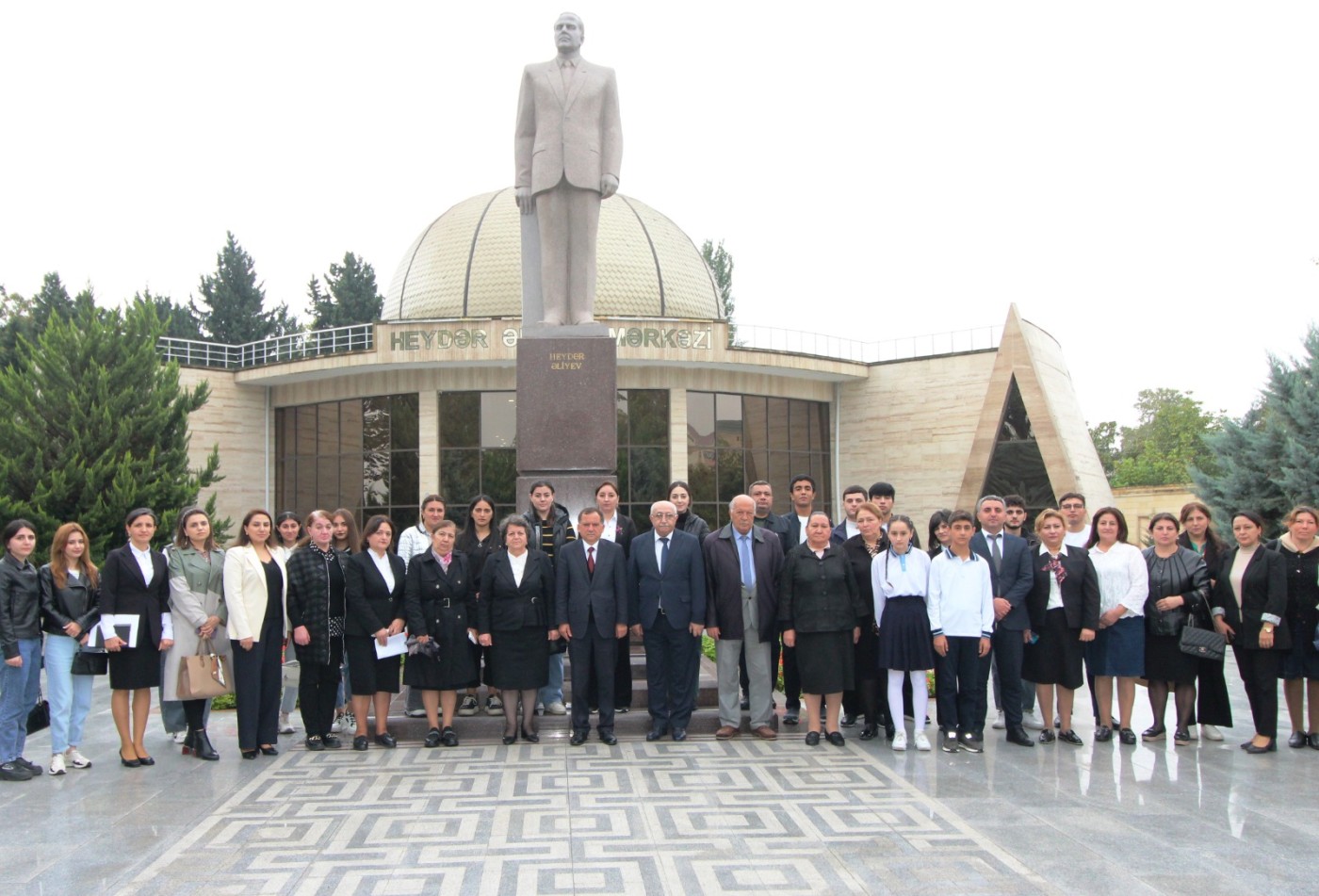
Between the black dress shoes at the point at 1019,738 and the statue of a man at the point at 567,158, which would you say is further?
the statue of a man at the point at 567,158

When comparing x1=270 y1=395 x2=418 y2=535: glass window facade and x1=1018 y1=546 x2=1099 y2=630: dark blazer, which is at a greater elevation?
x1=270 y1=395 x2=418 y2=535: glass window facade

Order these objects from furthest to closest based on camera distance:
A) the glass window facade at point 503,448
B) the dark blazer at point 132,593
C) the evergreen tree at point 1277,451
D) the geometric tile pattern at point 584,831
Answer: the glass window facade at point 503,448 → the evergreen tree at point 1277,451 → the dark blazer at point 132,593 → the geometric tile pattern at point 584,831

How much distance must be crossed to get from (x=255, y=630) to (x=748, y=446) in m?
21.6

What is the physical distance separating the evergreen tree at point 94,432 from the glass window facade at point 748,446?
11983 mm

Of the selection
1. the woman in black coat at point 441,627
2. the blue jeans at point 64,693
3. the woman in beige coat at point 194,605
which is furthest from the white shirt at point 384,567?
the blue jeans at point 64,693

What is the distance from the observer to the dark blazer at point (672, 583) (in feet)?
24.2

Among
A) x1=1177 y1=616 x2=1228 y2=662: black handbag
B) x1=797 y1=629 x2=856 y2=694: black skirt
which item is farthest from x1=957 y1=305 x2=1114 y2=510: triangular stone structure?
x1=797 y1=629 x2=856 y2=694: black skirt

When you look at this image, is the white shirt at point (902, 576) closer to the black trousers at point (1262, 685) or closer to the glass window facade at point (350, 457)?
the black trousers at point (1262, 685)

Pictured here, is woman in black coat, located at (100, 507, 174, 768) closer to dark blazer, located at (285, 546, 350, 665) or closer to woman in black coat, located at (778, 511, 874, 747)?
dark blazer, located at (285, 546, 350, 665)

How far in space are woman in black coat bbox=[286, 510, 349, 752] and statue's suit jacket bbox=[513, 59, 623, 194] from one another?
3802 mm

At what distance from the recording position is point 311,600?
7234 mm

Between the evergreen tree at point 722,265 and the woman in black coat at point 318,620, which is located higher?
the evergreen tree at point 722,265

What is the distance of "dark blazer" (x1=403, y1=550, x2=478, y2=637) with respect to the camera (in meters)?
7.29

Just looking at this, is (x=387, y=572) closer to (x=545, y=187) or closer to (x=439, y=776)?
(x=439, y=776)
